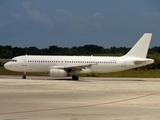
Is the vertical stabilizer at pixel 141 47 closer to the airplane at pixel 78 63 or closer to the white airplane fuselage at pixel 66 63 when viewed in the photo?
the airplane at pixel 78 63

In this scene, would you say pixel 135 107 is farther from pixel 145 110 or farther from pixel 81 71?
pixel 81 71

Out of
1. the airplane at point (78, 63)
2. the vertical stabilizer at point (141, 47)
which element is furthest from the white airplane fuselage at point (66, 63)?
the vertical stabilizer at point (141, 47)

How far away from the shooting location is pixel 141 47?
163 feet

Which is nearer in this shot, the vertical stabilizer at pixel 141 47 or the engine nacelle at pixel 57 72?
the engine nacelle at pixel 57 72

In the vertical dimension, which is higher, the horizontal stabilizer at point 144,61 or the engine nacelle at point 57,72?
the horizontal stabilizer at point 144,61

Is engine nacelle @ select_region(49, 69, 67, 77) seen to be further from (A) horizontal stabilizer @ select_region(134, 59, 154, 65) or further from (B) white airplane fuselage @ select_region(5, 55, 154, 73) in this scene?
(A) horizontal stabilizer @ select_region(134, 59, 154, 65)

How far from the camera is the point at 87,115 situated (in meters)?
16.0

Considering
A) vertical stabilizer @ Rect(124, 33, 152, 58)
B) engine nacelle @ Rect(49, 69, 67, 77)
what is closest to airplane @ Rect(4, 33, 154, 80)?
vertical stabilizer @ Rect(124, 33, 152, 58)

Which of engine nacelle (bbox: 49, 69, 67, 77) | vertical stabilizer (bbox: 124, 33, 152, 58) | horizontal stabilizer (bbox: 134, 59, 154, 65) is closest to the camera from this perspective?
engine nacelle (bbox: 49, 69, 67, 77)

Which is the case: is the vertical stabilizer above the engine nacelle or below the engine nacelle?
above

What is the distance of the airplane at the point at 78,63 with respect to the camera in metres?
48.2

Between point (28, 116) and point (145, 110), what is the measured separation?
5516 millimetres

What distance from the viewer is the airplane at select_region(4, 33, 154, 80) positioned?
1897 inches

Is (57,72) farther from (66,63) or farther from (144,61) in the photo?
(144,61)
